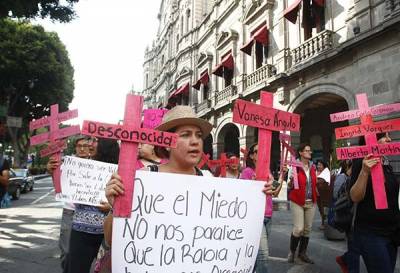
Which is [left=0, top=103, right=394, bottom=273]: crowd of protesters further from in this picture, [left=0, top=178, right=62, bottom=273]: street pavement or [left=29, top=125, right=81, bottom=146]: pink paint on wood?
[left=0, top=178, right=62, bottom=273]: street pavement

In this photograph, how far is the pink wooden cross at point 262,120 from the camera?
2.20 meters

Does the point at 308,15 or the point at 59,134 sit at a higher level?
the point at 308,15

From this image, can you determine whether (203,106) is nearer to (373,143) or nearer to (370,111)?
(370,111)

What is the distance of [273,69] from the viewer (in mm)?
16141

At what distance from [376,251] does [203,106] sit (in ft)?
72.8

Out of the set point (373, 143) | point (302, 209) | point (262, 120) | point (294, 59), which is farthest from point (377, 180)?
point (294, 59)

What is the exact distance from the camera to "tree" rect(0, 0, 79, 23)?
7445 millimetres

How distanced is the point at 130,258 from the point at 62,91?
3042 centimetres

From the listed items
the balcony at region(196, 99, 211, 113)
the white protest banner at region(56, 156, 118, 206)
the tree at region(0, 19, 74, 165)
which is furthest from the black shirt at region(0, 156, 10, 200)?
the tree at region(0, 19, 74, 165)

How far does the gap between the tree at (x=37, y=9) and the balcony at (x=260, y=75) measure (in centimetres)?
958

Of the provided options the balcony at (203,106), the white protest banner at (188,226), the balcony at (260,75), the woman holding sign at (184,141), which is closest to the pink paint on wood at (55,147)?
the woman holding sign at (184,141)

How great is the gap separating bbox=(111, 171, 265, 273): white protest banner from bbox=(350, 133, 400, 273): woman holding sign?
1.21 meters

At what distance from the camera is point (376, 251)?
297cm

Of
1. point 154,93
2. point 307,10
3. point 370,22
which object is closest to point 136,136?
point 370,22
